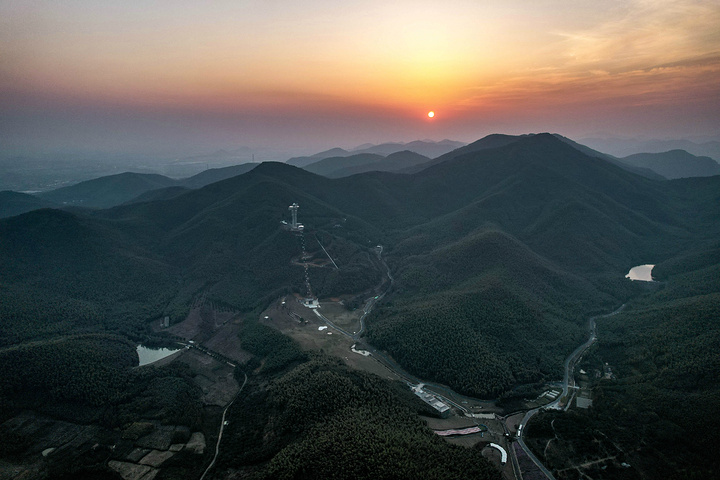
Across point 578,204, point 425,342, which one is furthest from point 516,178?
point 425,342

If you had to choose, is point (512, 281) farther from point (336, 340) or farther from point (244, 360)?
point (244, 360)

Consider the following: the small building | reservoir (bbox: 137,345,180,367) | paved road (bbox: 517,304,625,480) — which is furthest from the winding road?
reservoir (bbox: 137,345,180,367)

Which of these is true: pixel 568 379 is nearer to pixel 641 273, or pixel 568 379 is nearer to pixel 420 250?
pixel 641 273

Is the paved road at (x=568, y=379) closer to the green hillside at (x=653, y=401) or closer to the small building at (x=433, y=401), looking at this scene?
the green hillside at (x=653, y=401)

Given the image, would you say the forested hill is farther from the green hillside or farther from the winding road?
the green hillside

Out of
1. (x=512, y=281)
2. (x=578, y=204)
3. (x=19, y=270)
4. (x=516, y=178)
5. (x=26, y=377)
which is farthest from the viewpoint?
(x=516, y=178)

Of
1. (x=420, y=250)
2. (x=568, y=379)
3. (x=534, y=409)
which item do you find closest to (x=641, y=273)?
(x=568, y=379)

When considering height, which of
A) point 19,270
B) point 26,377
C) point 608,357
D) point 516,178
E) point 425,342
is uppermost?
point 516,178
